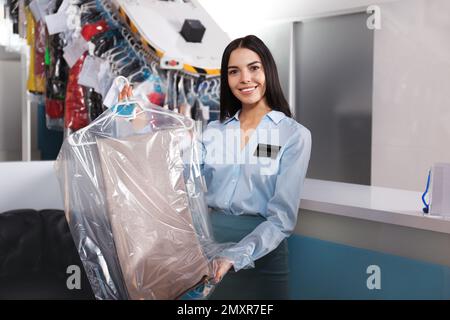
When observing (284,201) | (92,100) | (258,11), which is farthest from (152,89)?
(258,11)

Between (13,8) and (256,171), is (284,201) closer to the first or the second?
(256,171)

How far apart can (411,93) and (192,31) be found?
150cm

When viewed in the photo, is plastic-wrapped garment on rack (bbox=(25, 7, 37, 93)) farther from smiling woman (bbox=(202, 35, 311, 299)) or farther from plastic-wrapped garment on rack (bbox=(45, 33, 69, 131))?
smiling woman (bbox=(202, 35, 311, 299))

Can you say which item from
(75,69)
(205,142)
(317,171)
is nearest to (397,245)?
(205,142)

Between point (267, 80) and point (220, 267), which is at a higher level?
point (267, 80)

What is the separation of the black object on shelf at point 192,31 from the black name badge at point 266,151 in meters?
1.59

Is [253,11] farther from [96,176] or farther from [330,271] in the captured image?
[96,176]

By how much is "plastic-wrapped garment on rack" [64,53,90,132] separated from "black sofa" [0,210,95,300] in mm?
1029

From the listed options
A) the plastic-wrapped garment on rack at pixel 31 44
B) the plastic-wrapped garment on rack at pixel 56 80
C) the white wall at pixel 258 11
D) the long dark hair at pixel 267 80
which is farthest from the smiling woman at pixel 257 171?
the white wall at pixel 258 11

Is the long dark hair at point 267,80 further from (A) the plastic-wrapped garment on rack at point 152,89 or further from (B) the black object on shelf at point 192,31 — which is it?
(B) the black object on shelf at point 192,31

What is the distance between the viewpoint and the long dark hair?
1.69 meters

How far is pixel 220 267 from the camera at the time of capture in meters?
1.40

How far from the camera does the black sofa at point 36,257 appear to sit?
6.68 ft

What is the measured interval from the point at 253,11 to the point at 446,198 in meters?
3.57
